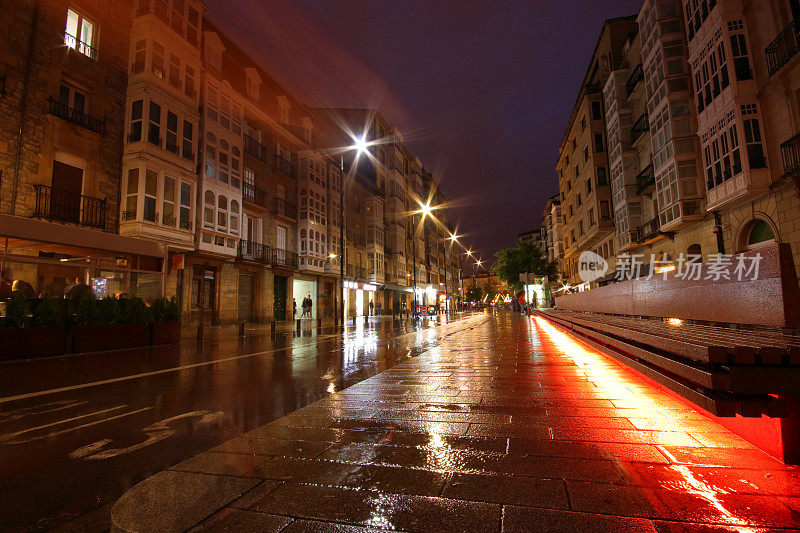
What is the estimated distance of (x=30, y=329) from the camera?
9.38 metres

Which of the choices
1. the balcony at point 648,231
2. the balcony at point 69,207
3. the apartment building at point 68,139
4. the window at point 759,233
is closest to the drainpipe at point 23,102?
the apartment building at point 68,139

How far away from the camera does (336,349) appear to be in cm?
1075

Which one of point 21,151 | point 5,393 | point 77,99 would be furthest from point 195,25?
point 5,393

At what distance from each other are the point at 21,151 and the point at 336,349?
14.5 metres

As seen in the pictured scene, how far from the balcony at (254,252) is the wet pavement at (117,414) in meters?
15.3

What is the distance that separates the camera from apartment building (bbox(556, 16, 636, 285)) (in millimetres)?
29406

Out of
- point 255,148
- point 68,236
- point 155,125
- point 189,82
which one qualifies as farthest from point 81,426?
point 255,148

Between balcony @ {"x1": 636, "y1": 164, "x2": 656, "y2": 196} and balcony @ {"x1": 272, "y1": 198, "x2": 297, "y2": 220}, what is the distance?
79.0ft

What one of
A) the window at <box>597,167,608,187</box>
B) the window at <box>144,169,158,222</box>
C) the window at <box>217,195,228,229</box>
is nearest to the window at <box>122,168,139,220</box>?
the window at <box>144,169,158,222</box>

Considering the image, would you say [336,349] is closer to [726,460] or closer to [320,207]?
[726,460]

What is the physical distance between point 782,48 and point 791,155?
4.11 meters

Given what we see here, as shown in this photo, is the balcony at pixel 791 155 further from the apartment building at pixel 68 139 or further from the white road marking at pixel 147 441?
the apartment building at pixel 68 139

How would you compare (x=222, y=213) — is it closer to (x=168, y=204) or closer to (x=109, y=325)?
(x=168, y=204)

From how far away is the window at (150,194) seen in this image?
18.2 meters
